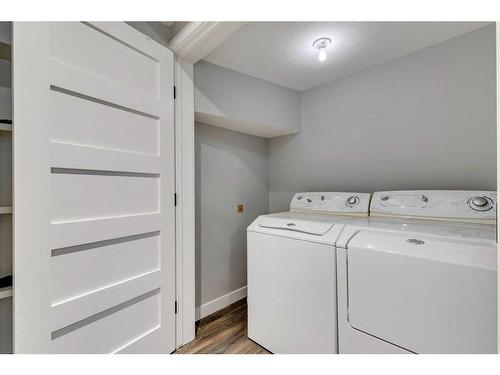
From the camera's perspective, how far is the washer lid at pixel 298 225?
1.37 meters

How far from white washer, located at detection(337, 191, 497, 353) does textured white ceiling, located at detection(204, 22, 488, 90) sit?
1.12 meters

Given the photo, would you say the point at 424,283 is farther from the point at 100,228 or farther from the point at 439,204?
the point at 100,228

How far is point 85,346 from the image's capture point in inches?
43.4

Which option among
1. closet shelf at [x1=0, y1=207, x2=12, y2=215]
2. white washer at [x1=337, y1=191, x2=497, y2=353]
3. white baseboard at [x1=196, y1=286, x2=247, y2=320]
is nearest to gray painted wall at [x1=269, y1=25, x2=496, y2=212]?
white washer at [x1=337, y1=191, x2=497, y2=353]

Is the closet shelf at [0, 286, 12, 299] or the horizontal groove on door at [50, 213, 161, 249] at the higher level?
the horizontal groove on door at [50, 213, 161, 249]

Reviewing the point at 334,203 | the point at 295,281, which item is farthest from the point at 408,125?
the point at 295,281

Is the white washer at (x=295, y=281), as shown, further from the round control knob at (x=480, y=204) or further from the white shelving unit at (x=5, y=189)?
the white shelving unit at (x=5, y=189)

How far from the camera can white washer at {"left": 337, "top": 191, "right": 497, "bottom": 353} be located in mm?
872

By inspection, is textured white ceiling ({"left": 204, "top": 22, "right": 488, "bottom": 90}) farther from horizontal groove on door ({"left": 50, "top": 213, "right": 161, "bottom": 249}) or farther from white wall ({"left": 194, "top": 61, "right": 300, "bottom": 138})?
horizontal groove on door ({"left": 50, "top": 213, "right": 161, "bottom": 249})

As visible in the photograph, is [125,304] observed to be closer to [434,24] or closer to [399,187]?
[399,187]

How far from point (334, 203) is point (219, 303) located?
146 centimetres

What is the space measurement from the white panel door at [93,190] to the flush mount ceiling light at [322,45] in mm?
1036

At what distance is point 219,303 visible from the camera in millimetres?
2227
